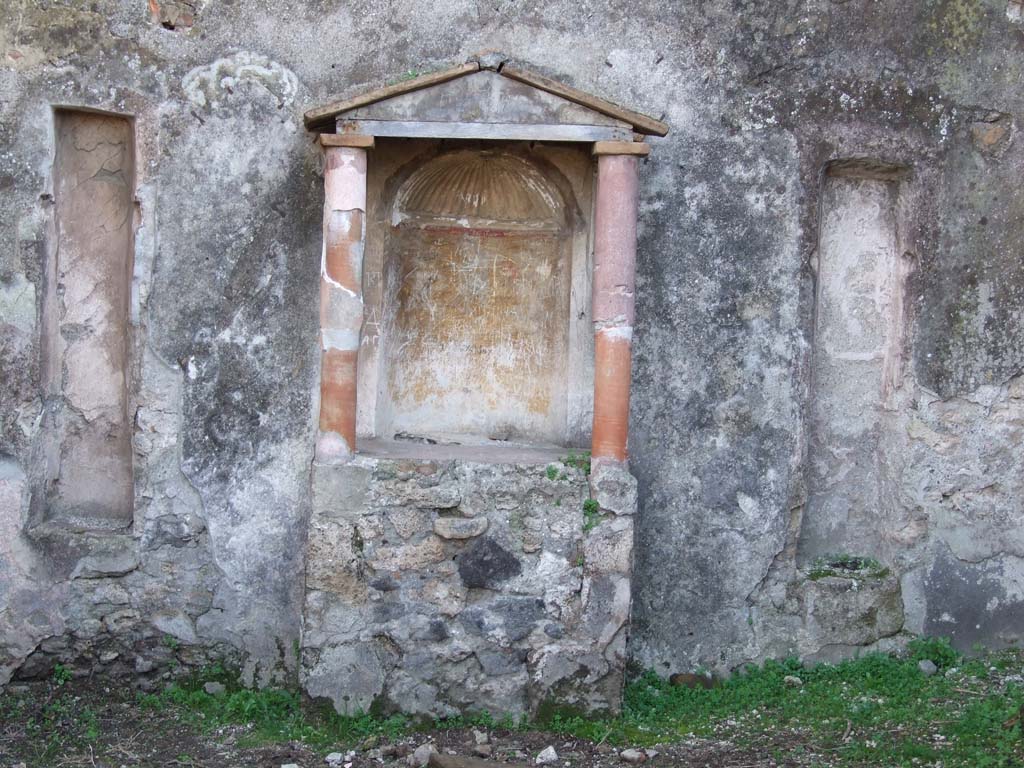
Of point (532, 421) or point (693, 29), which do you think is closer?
point (693, 29)

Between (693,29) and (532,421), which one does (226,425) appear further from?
(693,29)

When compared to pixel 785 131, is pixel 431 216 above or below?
below

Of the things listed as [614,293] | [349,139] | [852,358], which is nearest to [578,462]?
[614,293]

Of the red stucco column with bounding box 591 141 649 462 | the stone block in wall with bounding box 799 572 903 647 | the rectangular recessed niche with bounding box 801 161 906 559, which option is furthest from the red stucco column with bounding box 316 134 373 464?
the stone block in wall with bounding box 799 572 903 647

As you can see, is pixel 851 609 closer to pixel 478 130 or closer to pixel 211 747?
pixel 478 130

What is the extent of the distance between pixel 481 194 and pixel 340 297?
3.60 ft

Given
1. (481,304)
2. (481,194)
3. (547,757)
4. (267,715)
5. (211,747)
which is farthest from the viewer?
(481,304)

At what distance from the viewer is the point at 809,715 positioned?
17.5 ft

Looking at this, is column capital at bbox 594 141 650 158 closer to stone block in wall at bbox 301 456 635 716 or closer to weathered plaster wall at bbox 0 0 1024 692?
weathered plaster wall at bbox 0 0 1024 692

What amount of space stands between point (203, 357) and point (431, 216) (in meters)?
1.40

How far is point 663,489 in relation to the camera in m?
5.82

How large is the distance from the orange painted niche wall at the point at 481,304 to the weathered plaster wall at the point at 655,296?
14.3 inches

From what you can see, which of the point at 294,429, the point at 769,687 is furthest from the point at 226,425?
the point at 769,687

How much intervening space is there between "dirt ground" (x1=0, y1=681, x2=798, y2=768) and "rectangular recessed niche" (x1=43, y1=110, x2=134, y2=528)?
3.20ft
